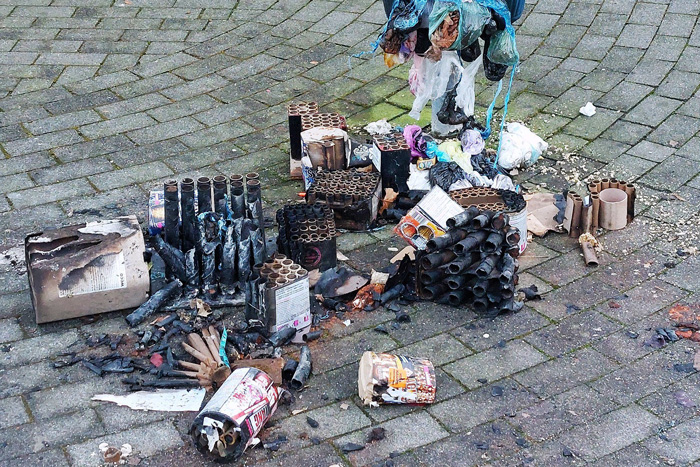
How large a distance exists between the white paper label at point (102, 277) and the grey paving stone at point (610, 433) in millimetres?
3020

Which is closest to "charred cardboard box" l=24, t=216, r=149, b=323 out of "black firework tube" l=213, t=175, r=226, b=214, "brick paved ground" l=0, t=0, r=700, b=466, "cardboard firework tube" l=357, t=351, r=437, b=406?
"brick paved ground" l=0, t=0, r=700, b=466

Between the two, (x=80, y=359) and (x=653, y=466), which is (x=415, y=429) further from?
(x=80, y=359)

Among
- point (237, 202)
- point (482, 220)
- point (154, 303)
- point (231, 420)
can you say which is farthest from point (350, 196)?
point (231, 420)

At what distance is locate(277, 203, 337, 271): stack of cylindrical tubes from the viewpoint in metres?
5.71

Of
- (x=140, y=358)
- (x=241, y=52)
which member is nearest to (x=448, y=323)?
(x=140, y=358)

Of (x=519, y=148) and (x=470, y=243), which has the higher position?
(x=470, y=243)

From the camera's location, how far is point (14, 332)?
5.32 metres

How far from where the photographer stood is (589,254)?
594cm

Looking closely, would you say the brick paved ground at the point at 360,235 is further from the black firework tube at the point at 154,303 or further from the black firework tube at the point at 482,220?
the black firework tube at the point at 482,220

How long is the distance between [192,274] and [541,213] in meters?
2.85

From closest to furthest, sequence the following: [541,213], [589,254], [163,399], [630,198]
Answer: [163,399], [589,254], [630,198], [541,213]

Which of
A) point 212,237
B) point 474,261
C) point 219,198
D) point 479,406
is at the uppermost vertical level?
point 219,198

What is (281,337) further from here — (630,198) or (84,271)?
(630,198)

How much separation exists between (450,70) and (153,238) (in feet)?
9.52
